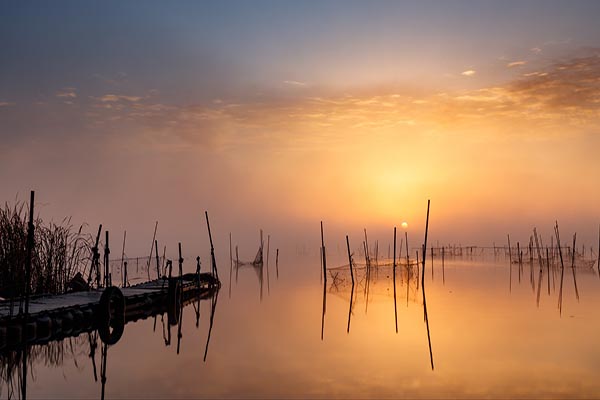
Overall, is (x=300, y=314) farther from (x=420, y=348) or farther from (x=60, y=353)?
(x=60, y=353)

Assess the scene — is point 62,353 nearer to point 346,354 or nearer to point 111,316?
point 111,316

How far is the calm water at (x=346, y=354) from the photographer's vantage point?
12633 millimetres

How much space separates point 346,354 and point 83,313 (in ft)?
25.0

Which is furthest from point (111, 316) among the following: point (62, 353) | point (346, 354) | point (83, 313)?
point (346, 354)

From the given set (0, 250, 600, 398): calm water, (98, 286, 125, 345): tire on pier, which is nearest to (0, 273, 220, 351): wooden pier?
(98, 286, 125, 345): tire on pier

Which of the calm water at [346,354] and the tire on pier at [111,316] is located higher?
the tire on pier at [111,316]

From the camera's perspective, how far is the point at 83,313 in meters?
18.4

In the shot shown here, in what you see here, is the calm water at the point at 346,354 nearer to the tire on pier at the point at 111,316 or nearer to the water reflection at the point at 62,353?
the water reflection at the point at 62,353

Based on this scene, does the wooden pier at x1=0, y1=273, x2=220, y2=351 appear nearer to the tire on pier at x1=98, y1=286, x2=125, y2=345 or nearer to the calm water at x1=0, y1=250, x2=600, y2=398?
the tire on pier at x1=98, y1=286, x2=125, y2=345

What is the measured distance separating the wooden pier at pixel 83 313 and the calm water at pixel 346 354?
0.52m

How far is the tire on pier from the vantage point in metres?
18.5

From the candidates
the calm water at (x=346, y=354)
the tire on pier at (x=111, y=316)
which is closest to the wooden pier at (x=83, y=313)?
the tire on pier at (x=111, y=316)

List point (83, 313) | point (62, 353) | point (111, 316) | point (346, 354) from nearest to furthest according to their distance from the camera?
point (62, 353)
point (346, 354)
point (83, 313)
point (111, 316)

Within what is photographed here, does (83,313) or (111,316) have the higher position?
(83,313)
